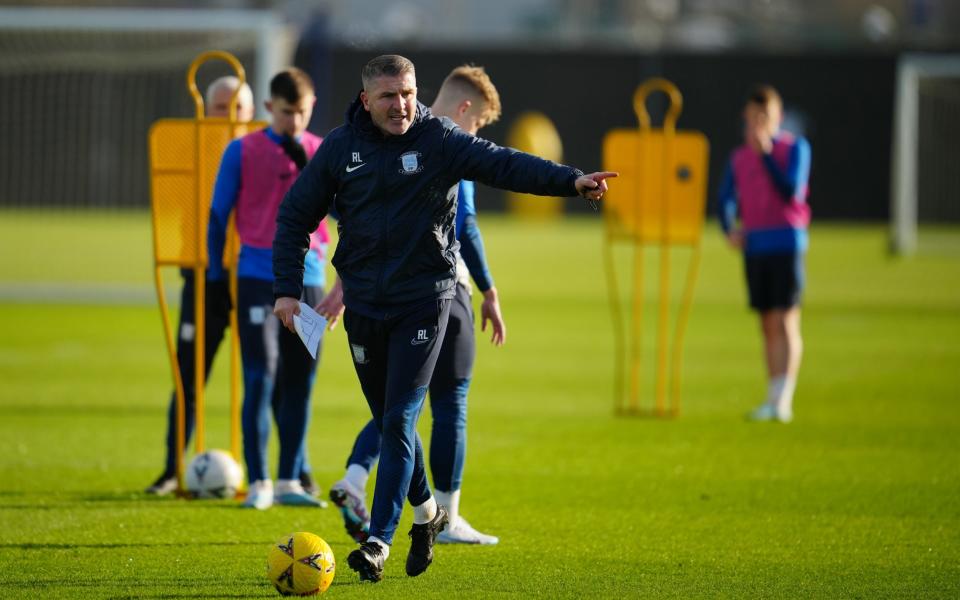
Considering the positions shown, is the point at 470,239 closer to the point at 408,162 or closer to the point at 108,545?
the point at 408,162

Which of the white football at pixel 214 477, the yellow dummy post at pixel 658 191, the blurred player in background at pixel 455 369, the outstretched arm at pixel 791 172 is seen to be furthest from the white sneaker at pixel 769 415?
the white football at pixel 214 477

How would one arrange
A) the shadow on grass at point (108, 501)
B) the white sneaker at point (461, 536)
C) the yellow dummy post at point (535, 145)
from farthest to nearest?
the yellow dummy post at point (535, 145) < the shadow on grass at point (108, 501) < the white sneaker at point (461, 536)

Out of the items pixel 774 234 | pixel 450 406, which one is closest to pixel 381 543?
pixel 450 406

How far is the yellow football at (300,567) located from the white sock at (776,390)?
5700 millimetres

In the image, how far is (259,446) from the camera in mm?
7555

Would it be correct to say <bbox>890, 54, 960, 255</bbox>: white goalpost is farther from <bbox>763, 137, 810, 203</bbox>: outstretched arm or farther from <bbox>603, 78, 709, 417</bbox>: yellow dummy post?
<bbox>603, 78, 709, 417</bbox>: yellow dummy post

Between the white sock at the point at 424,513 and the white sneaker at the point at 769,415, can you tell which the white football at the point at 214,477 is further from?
the white sneaker at the point at 769,415

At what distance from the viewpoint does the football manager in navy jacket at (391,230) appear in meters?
5.79

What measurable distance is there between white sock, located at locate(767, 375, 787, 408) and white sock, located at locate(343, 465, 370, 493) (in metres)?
4.93

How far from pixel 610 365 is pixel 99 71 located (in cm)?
1889

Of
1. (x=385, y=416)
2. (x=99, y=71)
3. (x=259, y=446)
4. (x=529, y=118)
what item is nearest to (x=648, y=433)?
(x=259, y=446)

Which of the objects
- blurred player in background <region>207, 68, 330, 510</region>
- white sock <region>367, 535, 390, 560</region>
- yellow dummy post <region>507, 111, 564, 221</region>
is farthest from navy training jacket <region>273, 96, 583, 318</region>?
yellow dummy post <region>507, 111, 564, 221</region>

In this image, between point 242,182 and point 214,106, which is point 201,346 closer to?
point 242,182

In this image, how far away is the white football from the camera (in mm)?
7750
